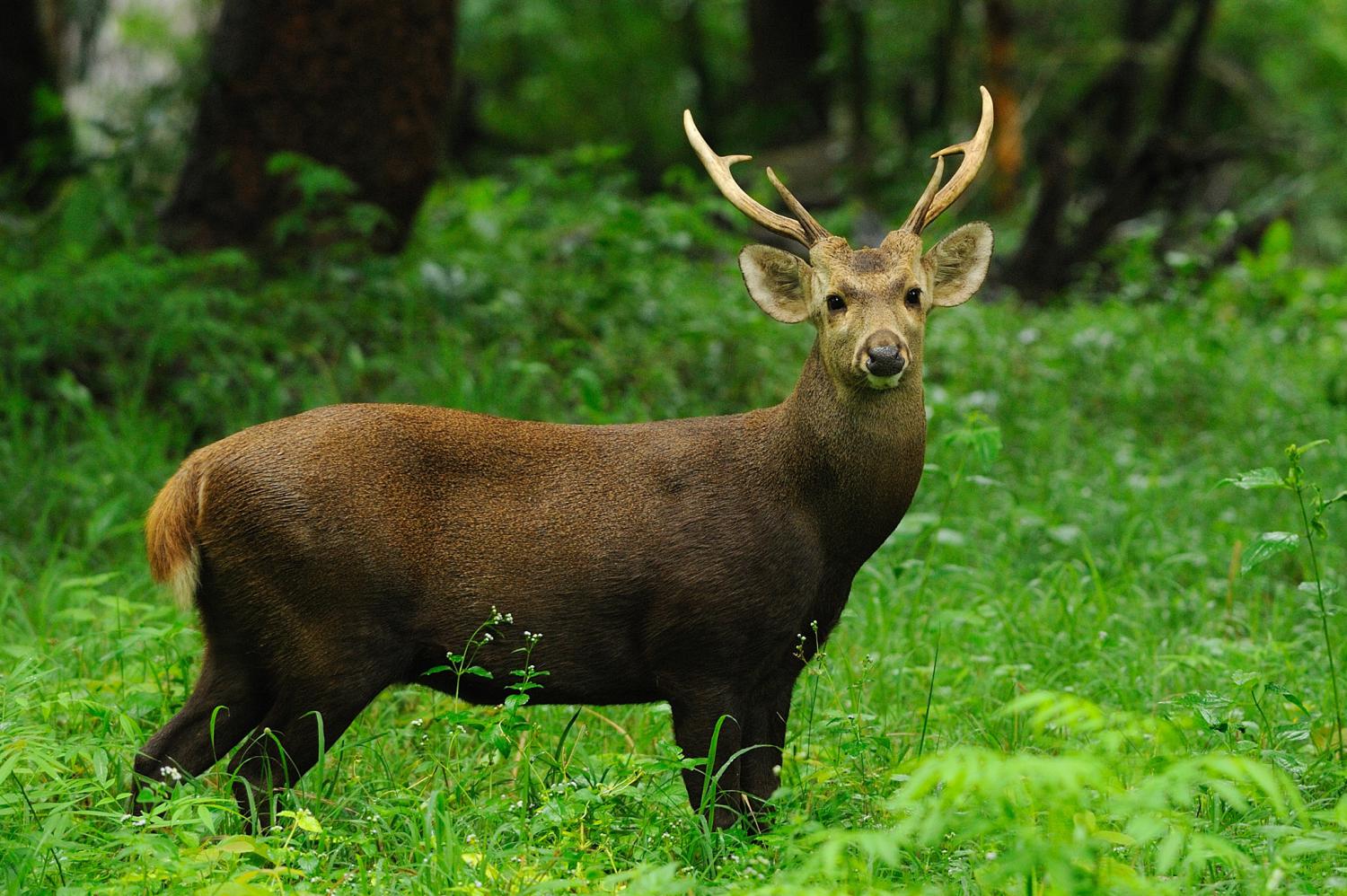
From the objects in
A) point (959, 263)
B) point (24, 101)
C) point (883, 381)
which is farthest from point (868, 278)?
point (24, 101)

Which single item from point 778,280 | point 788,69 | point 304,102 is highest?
point 788,69

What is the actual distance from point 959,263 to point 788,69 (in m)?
10.5

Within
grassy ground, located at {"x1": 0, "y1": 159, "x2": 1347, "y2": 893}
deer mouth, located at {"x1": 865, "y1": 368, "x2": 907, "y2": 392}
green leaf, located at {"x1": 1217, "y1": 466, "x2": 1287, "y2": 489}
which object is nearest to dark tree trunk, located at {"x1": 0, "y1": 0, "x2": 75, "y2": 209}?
grassy ground, located at {"x1": 0, "y1": 159, "x2": 1347, "y2": 893}

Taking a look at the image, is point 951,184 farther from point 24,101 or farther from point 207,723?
point 24,101

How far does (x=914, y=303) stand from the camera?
4.11 metres

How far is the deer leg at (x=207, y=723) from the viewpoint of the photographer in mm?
3949

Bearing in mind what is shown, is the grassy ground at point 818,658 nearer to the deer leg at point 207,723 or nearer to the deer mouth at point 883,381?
the deer leg at point 207,723

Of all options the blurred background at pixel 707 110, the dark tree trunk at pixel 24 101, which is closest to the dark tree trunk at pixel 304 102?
the blurred background at pixel 707 110

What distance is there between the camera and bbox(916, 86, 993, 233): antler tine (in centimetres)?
421

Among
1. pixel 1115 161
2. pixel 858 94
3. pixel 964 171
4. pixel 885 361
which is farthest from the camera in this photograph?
pixel 858 94

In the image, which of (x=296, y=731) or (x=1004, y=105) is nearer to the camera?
(x=296, y=731)

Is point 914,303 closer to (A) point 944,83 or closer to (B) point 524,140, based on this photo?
(A) point 944,83

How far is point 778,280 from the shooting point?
14.1 feet

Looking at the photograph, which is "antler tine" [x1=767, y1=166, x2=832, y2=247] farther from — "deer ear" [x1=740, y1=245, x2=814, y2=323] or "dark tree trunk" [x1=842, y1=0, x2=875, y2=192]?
"dark tree trunk" [x1=842, y1=0, x2=875, y2=192]
